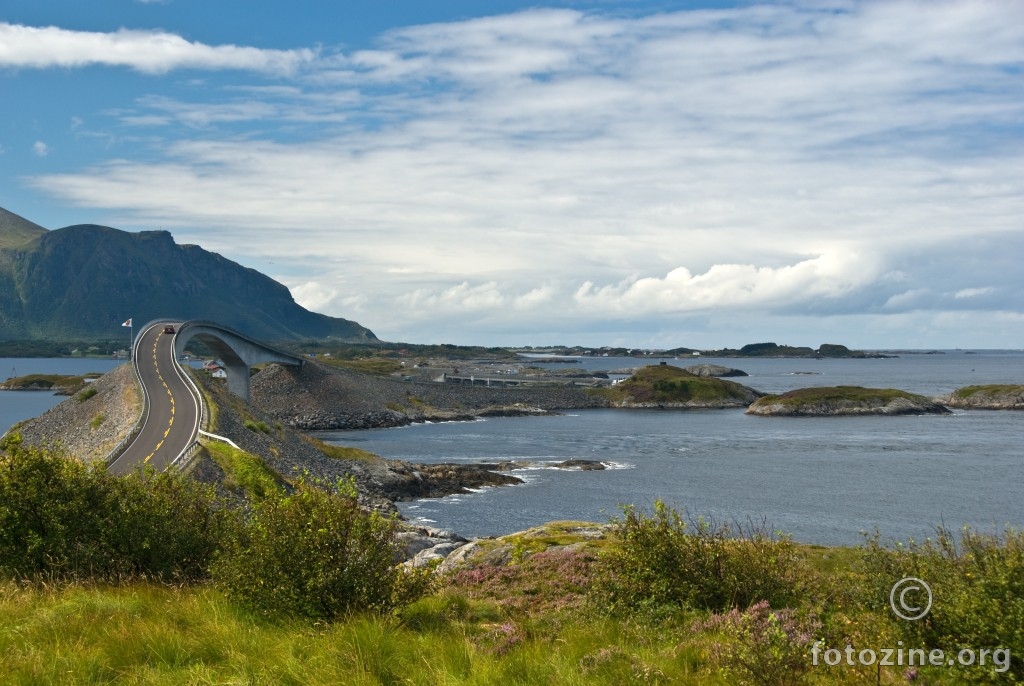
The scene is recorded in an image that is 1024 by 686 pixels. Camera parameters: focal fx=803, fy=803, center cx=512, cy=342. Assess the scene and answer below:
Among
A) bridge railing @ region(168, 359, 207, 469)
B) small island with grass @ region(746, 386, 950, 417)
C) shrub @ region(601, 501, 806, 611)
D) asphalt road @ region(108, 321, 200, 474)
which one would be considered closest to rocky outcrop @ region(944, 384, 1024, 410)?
small island with grass @ region(746, 386, 950, 417)

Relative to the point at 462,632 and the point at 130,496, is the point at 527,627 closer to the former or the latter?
the point at 462,632

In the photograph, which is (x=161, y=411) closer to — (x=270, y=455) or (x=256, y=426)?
(x=256, y=426)

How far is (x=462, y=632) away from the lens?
11.9 m

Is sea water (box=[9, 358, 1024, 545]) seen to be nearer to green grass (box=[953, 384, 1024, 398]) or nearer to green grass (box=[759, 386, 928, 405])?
green grass (box=[759, 386, 928, 405])

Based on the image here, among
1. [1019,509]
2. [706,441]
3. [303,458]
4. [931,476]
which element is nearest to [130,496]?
[303,458]

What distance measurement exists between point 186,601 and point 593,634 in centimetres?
626

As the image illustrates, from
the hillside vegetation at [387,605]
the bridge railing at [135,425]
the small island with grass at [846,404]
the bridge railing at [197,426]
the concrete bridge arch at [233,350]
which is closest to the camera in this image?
the hillside vegetation at [387,605]

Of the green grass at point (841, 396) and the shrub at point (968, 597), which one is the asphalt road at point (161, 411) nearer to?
the shrub at point (968, 597)

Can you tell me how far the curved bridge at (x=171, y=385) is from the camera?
51.1 meters

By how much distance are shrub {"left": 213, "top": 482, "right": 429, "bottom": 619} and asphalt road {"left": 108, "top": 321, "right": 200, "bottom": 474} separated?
1757 centimetres

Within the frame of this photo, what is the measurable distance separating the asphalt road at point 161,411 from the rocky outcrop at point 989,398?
153 m

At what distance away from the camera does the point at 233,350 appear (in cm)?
13200

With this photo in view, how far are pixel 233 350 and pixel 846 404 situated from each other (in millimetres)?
116806

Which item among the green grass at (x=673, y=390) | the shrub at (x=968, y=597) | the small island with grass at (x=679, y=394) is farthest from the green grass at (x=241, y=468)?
the green grass at (x=673, y=390)
